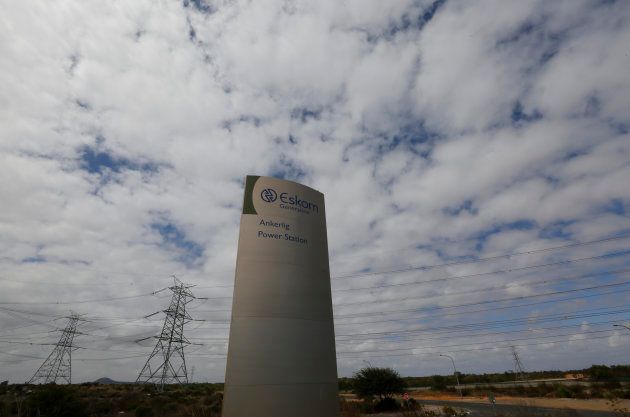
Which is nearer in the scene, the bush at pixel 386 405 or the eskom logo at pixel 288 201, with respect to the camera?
the eskom logo at pixel 288 201

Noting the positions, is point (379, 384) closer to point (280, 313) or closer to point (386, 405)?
point (386, 405)

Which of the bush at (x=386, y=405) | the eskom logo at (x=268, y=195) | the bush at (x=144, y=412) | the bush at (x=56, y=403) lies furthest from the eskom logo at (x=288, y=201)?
the bush at (x=386, y=405)

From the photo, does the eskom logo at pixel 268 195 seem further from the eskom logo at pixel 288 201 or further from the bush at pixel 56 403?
the bush at pixel 56 403

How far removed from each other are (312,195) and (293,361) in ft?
26.3

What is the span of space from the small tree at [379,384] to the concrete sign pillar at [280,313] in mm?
36547

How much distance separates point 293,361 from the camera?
15227 mm

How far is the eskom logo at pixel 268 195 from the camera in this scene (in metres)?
17.3

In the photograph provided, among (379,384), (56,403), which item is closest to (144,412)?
(56,403)

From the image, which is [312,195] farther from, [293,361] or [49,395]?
[49,395]

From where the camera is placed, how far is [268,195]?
17406 mm

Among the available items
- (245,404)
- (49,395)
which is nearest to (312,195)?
(245,404)

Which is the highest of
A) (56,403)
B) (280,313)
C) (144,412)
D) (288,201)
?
(288,201)

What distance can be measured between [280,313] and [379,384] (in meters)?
39.9

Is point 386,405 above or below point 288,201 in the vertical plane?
below
